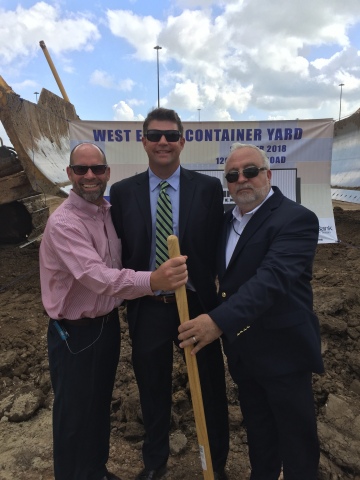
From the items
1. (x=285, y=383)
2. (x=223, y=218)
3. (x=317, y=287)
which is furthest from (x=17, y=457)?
(x=317, y=287)

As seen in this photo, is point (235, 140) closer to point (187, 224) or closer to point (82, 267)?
point (187, 224)

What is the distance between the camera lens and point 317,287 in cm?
582

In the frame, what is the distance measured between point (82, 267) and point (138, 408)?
1764 mm

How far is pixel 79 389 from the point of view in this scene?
237cm

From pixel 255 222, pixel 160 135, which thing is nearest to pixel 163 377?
pixel 255 222

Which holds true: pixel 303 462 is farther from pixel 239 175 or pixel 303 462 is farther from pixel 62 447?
pixel 239 175

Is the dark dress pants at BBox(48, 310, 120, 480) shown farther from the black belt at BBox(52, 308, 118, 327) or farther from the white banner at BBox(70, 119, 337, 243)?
the white banner at BBox(70, 119, 337, 243)

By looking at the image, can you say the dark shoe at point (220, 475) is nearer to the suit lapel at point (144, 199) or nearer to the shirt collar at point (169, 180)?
the suit lapel at point (144, 199)

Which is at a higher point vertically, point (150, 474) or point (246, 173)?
point (246, 173)

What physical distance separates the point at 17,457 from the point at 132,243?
2.00 meters

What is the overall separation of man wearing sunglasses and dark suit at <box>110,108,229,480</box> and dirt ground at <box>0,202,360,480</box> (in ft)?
1.27

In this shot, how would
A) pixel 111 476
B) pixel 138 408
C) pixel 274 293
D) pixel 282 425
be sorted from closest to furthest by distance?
1. pixel 274 293
2. pixel 282 425
3. pixel 111 476
4. pixel 138 408

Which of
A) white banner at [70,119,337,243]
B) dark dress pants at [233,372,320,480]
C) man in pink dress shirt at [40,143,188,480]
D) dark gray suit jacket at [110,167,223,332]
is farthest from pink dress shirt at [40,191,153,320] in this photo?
white banner at [70,119,337,243]

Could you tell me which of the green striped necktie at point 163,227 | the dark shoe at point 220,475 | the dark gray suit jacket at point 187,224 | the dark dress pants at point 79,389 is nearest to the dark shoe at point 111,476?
the dark dress pants at point 79,389
